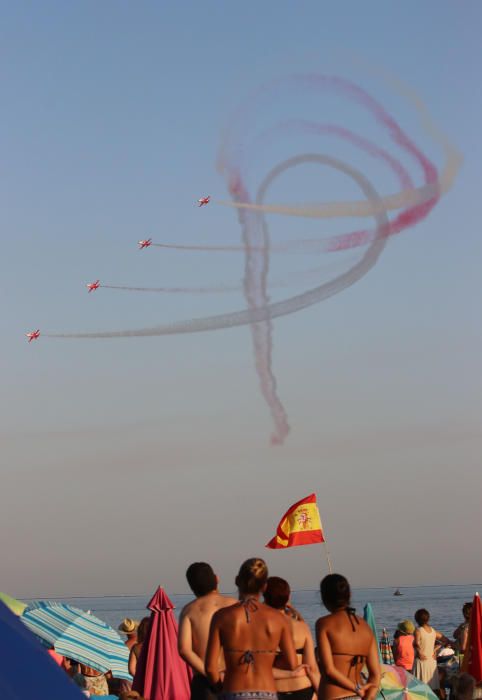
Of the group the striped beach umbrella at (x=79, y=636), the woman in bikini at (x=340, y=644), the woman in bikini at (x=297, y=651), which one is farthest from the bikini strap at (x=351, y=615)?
the striped beach umbrella at (x=79, y=636)

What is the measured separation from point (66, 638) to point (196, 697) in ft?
15.2

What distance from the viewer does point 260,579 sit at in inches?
282

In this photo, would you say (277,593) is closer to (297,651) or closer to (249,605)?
(297,651)

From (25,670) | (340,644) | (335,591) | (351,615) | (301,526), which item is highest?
(301,526)

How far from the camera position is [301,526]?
18547 millimetres

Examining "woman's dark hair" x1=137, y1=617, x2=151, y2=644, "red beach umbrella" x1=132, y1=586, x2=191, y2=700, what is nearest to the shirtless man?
"red beach umbrella" x1=132, y1=586, x2=191, y2=700

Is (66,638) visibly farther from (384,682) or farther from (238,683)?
(238,683)

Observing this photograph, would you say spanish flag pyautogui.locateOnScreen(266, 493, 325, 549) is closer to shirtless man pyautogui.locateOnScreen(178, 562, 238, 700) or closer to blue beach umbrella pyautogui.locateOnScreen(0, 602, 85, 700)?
shirtless man pyautogui.locateOnScreen(178, 562, 238, 700)

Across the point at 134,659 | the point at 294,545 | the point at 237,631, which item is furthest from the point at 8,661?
the point at 294,545

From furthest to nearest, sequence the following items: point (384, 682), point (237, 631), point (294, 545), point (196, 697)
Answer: point (294, 545), point (384, 682), point (196, 697), point (237, 631)

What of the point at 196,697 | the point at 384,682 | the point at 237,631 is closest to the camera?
the point at 237,631

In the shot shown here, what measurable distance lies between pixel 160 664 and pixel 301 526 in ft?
24.7

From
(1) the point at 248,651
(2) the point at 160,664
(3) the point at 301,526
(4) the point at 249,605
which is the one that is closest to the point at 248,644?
(1) the point at 248,651

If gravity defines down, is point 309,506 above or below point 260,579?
above
